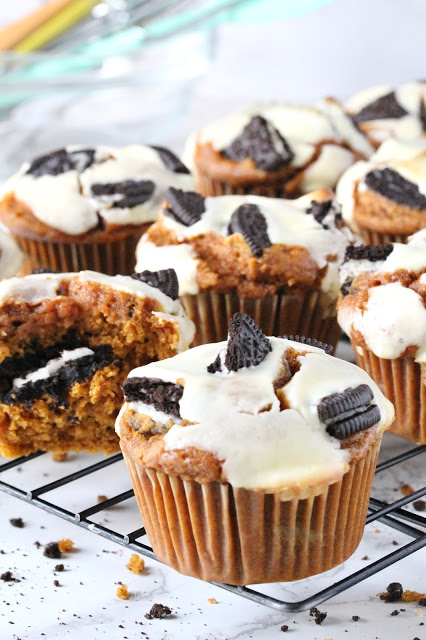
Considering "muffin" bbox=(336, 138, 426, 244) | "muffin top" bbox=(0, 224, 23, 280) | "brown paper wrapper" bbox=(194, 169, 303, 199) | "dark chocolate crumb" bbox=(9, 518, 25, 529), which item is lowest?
"dark chocolate crumb" bbox=(9, 518, 25, 529)

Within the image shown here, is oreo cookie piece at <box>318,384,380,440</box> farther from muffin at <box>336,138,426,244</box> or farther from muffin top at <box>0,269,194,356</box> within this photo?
muffin at <box>336,138,426,244</box>

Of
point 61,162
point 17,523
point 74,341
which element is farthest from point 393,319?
point 61,162

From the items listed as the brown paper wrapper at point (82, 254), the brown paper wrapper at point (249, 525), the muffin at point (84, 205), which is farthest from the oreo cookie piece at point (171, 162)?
the brown paper wrapper at point (249, 525)

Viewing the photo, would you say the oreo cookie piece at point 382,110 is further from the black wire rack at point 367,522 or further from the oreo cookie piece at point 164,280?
the black wire rack at point 367,522

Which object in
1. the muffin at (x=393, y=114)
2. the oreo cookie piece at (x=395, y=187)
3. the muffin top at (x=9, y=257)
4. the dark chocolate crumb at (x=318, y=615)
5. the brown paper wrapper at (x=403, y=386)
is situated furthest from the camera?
the muffin at (x=393, y=114)

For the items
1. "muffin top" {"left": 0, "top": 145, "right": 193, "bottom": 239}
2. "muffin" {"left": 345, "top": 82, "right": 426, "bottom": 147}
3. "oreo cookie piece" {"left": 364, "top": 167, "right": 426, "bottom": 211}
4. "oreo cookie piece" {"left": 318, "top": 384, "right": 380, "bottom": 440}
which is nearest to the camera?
"oreo cookie piece" {"left": 318, "top": 384, "right": 380, "bottom": 440}

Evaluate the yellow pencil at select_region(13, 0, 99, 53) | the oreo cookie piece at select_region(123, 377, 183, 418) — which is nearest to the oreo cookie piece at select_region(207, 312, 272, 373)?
the oreo cookie piece at select_region(123, 377, 183, 418)
